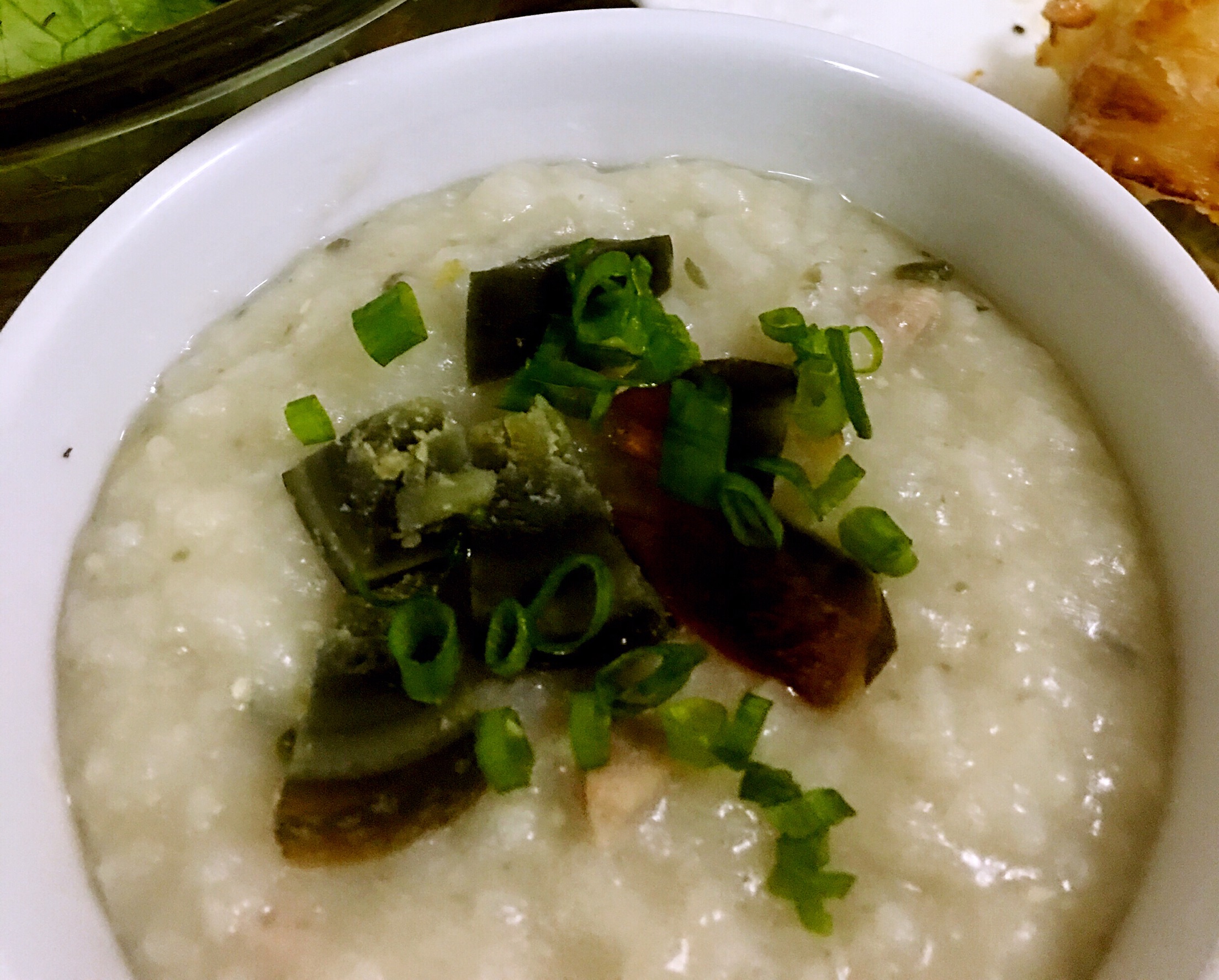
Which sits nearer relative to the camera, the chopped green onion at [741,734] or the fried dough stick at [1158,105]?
the chopped green onion at [741,734]

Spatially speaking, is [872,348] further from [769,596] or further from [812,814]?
Result: [812,814]

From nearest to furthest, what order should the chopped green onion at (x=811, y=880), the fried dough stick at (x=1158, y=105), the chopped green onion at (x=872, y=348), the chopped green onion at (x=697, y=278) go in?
the chopped green onion at (x=811, y=880)
the chopped green onion at (x=872, y=348)
the chopped green onion at (x=697, y=278)
the fried dough stick at (x=1158, y=105)

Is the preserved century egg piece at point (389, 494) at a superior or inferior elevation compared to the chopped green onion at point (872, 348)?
superior

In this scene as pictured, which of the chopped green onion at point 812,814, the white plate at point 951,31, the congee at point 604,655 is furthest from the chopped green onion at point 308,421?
the white plate at point 951,31

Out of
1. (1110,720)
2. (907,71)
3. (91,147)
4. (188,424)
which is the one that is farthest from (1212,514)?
(91,147)

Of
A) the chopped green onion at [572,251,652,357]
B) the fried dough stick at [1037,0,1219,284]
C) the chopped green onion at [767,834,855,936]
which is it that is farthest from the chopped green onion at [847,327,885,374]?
the fried dough stick at [1037,0,1219,284]

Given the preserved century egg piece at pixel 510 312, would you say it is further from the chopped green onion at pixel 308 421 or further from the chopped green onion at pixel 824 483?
the chopped green onion at pixel 824 483

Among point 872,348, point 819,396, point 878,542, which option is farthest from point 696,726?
point 872,348

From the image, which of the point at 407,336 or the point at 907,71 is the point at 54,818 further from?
the point at 907,71
